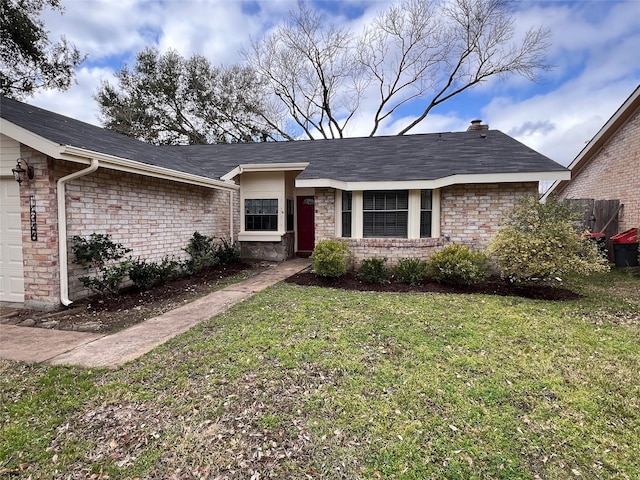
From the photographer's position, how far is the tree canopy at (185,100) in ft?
70.3

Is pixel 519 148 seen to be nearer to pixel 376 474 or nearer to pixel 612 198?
pixel 612 198

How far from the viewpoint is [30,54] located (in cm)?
1151

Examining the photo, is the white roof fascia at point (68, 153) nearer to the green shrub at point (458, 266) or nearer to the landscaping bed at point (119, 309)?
the landscaping bed at point (119, 309)

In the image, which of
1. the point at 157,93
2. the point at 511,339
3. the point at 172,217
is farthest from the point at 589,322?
the point at 157,93

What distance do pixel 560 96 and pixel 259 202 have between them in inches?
497

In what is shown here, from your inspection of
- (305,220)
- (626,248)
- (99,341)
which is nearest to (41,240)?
(99,341)

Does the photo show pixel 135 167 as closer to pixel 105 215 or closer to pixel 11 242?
pixel 105 215

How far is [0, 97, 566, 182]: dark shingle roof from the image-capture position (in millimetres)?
6375

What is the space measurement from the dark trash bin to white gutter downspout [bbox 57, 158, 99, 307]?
13442 mm

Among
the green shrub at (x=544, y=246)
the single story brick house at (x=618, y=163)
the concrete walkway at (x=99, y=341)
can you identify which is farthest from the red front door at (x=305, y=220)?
the single story brick house at (x=618, y=163)

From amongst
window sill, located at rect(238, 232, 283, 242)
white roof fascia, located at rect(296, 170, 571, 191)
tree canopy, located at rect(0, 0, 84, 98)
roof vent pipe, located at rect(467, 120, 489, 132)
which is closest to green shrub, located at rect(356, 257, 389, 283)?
white roof fascia, located at rect(296, 170, 571, 191)

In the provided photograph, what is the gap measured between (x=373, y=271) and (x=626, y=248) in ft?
26.4

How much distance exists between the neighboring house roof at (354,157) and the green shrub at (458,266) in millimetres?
1754

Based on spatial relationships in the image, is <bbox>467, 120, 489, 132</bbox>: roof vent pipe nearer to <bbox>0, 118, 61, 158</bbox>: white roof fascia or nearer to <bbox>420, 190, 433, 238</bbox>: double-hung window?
<bbox>420, 190, 433, 238</bbox>: double-hung window
